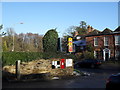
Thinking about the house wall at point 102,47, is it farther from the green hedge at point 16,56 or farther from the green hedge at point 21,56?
the green hedge at point 16,56

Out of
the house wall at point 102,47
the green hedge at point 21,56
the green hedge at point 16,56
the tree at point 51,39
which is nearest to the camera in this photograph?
the tree at point 51,39

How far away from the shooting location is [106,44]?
40.1m

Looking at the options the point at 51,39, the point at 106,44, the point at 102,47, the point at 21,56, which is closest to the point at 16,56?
the point at 21,56

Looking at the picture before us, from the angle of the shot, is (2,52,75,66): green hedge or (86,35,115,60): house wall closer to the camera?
→ (2,52,75,66): green hedge

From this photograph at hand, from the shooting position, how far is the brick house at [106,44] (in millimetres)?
38500

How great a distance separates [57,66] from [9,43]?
44.0 m

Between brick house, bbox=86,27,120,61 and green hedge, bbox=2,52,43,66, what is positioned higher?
brick house, bbox=86,27,120,61

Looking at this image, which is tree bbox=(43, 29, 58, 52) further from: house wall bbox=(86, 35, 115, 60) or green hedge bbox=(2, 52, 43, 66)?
house wall bbox=(86, 35, 115, 60)

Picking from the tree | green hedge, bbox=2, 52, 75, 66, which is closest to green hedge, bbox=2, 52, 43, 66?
green hedge, bbox=2, 52, 75, 66

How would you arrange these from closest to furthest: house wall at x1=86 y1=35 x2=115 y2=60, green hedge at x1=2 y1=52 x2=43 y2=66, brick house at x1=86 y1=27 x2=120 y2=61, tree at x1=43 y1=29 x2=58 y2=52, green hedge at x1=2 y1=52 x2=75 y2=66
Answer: tree at x1=43 y1=29 x2=58 y2=52
green hedge at x1=2 y1=52 x2=75 y2=66
green hedge at x1=2 y1=52 x2=43 y2=66
brick house at x1=86 y1=27 x2=120 y2=61
house wall at x1=86 y1=35 x2=115 y2=60

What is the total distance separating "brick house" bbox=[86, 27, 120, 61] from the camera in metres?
38.5

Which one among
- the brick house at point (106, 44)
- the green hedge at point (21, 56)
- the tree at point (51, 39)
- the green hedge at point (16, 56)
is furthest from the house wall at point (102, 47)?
the tree at point (51, 39)

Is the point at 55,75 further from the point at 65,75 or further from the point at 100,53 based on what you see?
the point at 100,53

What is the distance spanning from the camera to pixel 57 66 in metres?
17.5
